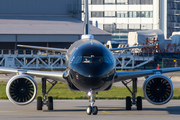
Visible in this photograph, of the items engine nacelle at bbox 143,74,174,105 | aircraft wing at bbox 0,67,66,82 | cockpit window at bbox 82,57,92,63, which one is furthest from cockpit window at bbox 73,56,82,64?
engine nacelle at bbox 143,74,174,105

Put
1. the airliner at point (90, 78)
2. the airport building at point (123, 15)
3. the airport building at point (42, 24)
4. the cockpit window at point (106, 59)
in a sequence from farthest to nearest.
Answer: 1. the airport building at point (123, 15)
2. the airport building at point (42, 24)
3. the cockpit window at point (106, 59)
4. the airliner at point (90, 78)

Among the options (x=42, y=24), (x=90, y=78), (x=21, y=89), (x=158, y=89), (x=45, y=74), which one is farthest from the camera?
(x=42, y=24)

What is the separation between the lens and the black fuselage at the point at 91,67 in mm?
13656

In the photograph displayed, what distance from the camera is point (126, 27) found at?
120000mm

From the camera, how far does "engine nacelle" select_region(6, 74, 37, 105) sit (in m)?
16.0

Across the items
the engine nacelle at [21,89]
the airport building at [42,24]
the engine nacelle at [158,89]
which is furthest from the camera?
the airport building at [42,24]

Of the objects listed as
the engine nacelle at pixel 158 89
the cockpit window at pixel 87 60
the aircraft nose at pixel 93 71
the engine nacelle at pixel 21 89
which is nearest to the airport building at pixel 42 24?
the engine nacelle at pixel 21 89

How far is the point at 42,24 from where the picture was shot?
228 ft

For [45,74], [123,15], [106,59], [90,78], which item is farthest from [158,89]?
[123,15]

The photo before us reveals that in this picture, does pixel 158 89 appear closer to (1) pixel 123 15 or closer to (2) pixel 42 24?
(2) pixel 42 24

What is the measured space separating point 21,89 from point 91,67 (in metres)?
4.25

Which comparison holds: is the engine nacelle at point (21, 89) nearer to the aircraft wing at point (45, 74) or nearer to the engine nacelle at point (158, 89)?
the aircraft wing at point (45, 74)

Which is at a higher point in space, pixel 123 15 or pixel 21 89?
pixel 123 15

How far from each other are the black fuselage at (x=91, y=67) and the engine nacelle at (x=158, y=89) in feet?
8.57
